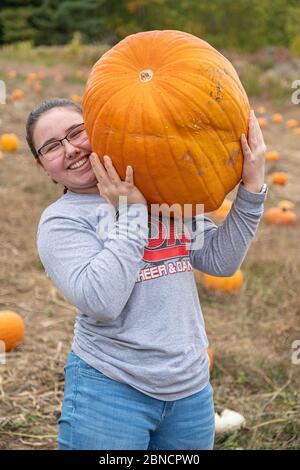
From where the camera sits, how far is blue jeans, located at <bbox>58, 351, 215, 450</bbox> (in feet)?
6.56

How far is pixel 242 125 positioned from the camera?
6.78 ft

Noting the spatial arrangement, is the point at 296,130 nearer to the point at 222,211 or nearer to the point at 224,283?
the point at 222,211

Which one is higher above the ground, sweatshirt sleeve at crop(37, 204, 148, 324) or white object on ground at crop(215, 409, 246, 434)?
sweatshirt sleeve at crop(37, 204, 148, 324)

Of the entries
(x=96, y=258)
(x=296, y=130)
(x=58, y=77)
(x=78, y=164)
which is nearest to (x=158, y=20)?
(x=58, y=77)

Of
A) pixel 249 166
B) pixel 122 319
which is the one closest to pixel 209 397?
pixel 122 319

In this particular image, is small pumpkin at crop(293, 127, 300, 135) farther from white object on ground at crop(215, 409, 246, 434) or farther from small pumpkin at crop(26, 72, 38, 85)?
white object on ground at crop(215, 409, 246, 434)

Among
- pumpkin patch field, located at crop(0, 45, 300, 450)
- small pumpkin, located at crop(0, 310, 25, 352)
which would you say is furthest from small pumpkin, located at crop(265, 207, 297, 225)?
small pumpkin, located at crop(0, 310, 25, 352)

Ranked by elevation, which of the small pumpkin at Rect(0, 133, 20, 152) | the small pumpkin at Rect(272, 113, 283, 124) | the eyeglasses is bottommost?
the eyeglasses

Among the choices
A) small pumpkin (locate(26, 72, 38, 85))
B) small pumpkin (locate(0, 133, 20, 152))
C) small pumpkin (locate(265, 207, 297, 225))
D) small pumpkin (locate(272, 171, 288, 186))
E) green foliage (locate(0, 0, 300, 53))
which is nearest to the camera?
small pumpkin (locate(265, 207, 297, 225))

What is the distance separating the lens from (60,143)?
7.04ft

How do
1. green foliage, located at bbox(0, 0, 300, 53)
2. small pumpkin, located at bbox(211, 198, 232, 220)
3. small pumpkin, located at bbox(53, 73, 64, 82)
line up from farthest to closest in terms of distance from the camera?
green foliage, located at bbox(0, 0, 300, 53), small pumpkin, located at bbox(53, 73, 64, 82), small pumpkin, located at bbox(211, 198, 232, 220)

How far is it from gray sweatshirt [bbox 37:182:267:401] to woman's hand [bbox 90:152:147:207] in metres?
0.04

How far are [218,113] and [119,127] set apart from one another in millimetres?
301

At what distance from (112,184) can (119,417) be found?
705 millimetres
